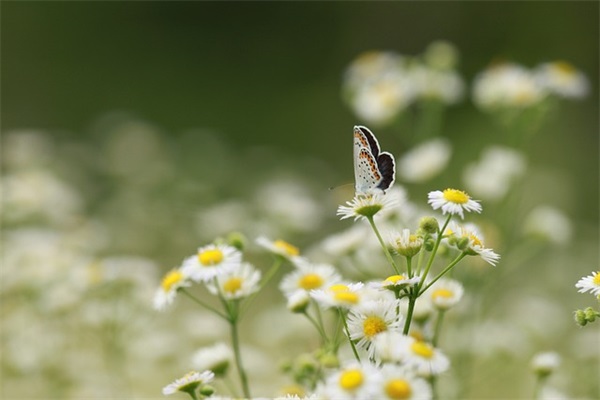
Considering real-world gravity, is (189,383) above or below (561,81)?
below

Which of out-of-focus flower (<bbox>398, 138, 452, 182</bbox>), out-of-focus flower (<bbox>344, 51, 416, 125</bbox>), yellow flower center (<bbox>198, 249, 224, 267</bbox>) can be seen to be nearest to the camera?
yellow flower center (<bbox>198, 249, 224, 267</bbox>)

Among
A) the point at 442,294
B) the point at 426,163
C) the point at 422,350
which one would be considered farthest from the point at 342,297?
the point at 426,163

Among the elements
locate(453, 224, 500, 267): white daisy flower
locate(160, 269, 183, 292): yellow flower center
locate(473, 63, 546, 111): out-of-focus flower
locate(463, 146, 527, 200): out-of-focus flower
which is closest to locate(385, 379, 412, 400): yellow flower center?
locate(453, 224, 500, 267): white daisy flower

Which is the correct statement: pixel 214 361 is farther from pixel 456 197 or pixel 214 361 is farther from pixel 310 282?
pixel 456 197

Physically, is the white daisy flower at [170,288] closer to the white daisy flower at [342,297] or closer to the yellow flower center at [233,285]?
the yellow flower center at [233,285]

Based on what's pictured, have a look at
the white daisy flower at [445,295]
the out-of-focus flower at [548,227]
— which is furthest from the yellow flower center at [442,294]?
the out-of-focus flower at [548,227]

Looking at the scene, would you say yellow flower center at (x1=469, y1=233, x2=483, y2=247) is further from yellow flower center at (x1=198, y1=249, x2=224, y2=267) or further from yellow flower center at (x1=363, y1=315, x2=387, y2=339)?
yellow flower center at (x1=198, y1=249, x2=224, y2=267)

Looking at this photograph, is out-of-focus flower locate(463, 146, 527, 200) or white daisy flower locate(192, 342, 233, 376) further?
out-of-focus flower locate(463, 146, 527, 200)
